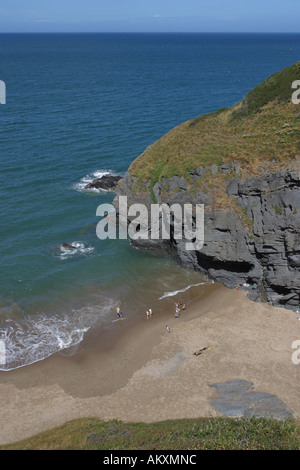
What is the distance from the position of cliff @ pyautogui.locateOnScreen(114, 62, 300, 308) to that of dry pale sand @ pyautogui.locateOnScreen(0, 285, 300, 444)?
4106mm

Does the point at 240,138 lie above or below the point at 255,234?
above

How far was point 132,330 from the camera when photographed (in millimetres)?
37312

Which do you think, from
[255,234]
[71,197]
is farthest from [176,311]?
[71,197]

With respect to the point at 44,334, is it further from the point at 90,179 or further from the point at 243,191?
the point at 90,179

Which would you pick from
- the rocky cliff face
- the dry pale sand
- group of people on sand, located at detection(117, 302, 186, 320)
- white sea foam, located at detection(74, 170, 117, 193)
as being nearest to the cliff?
the rocky cliff face

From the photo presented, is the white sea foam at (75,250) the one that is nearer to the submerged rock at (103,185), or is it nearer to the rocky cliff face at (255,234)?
the rocky cliff face at (255,234)

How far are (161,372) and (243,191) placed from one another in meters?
19.6

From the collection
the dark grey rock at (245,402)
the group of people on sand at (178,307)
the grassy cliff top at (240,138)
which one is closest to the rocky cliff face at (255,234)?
the grassy cliff top at (240,138)

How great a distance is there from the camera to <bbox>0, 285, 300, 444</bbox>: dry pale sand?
2900cm

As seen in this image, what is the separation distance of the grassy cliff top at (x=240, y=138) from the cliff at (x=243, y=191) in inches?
4.4

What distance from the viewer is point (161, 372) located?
32312 millimetres

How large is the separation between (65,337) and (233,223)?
19.8 metres
